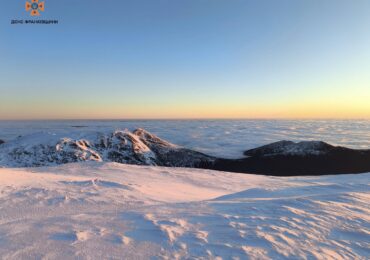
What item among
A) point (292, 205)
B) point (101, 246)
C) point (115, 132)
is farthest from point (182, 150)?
point (101, 246)

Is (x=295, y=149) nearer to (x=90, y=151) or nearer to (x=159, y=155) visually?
(x=159, y=155)

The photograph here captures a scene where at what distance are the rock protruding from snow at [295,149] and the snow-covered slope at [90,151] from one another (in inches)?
219

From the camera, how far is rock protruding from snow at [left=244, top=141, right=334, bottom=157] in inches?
883

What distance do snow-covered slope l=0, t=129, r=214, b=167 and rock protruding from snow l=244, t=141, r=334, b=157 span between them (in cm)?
557

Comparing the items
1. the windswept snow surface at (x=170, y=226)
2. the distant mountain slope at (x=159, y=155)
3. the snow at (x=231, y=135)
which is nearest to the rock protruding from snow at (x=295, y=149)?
the distant mountain slope at (x=159, y=155)

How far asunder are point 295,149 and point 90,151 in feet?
53.9

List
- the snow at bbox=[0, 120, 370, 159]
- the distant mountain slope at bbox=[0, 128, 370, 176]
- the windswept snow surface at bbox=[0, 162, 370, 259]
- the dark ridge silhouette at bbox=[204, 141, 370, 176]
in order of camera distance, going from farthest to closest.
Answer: the snow at bbox=[0, 120, 370, 159] → the dark ridge silhouette at bbox=[204, 141, 370, 176] → the distant mountain slope at bbox=[0, 128, 370, 176] → the windswept snow surface at bbox=[0, 162, 370, 259]

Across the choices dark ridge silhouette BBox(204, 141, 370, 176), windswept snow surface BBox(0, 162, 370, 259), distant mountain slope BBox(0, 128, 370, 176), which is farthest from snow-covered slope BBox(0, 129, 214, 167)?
windswept snow surface BBox(0, 162, 370, 259)

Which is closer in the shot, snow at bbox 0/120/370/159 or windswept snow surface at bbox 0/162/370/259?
windswept snow surface at bbox 0/162/370/259

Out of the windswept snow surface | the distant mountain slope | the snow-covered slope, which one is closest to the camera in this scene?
the windswept snow surface

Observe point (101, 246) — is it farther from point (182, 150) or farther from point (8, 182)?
point (182, 150)

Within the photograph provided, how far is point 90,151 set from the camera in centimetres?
1850

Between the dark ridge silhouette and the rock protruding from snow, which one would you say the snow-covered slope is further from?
the rock protruding from snow

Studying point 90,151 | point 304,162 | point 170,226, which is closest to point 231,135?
point 304,162
